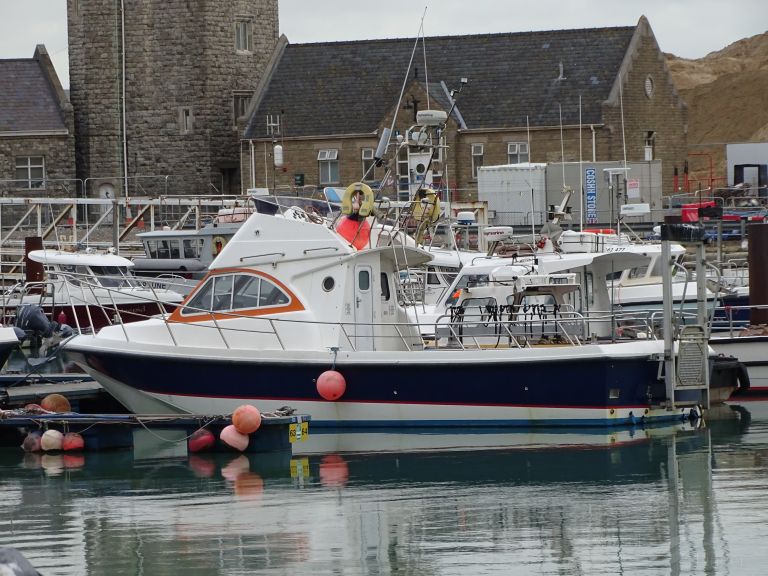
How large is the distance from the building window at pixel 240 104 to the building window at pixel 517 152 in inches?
330

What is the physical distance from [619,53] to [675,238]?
2882 centimetres

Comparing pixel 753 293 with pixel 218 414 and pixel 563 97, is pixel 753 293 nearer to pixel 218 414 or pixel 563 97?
pixel 218 414

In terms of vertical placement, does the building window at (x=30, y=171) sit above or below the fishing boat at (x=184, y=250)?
above

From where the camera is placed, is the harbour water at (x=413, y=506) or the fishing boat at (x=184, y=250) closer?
the harbour water at (x=413, y=506)

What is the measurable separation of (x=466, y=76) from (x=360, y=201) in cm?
2835

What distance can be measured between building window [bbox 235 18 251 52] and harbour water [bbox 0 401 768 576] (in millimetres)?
31523

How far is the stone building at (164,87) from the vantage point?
1902 inches

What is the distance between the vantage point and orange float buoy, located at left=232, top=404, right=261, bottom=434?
1795cm

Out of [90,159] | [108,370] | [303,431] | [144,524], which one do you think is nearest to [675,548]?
[144,524]

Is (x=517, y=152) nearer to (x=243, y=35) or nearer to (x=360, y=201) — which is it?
(x=243, y=35)

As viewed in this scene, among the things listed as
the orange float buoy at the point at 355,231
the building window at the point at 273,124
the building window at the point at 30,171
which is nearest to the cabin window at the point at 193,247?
the building window at the point at 273,124

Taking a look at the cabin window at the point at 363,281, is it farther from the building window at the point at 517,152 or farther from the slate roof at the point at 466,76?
the building window at the point at 517,152

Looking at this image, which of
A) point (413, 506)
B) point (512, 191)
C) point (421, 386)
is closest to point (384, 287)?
point (421, 386)

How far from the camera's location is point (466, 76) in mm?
47656
